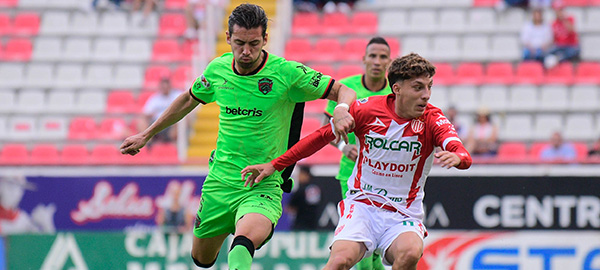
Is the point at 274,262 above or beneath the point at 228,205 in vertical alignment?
beneath

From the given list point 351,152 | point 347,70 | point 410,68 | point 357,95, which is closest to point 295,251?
point 357,95

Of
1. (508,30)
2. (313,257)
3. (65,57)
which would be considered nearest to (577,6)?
(508,30)

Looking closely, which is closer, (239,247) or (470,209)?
(239,247)

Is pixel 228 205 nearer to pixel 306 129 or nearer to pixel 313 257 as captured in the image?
pixel 313 257

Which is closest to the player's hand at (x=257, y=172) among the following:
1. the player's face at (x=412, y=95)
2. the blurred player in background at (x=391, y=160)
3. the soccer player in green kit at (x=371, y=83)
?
the blurred player in background at (x=391, y=160)

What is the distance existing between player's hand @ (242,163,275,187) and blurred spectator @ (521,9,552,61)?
9.99 metres

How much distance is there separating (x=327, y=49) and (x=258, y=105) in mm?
10007

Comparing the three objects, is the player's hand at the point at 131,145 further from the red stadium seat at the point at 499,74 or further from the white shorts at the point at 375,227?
the red stadium seat at the point at 499,74

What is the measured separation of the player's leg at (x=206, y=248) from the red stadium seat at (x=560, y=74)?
9.58 metres

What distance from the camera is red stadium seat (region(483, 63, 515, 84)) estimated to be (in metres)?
15.0

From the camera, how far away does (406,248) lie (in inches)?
238

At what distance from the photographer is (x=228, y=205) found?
6547mm

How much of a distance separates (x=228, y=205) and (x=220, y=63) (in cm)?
111

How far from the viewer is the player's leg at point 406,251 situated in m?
6.02
